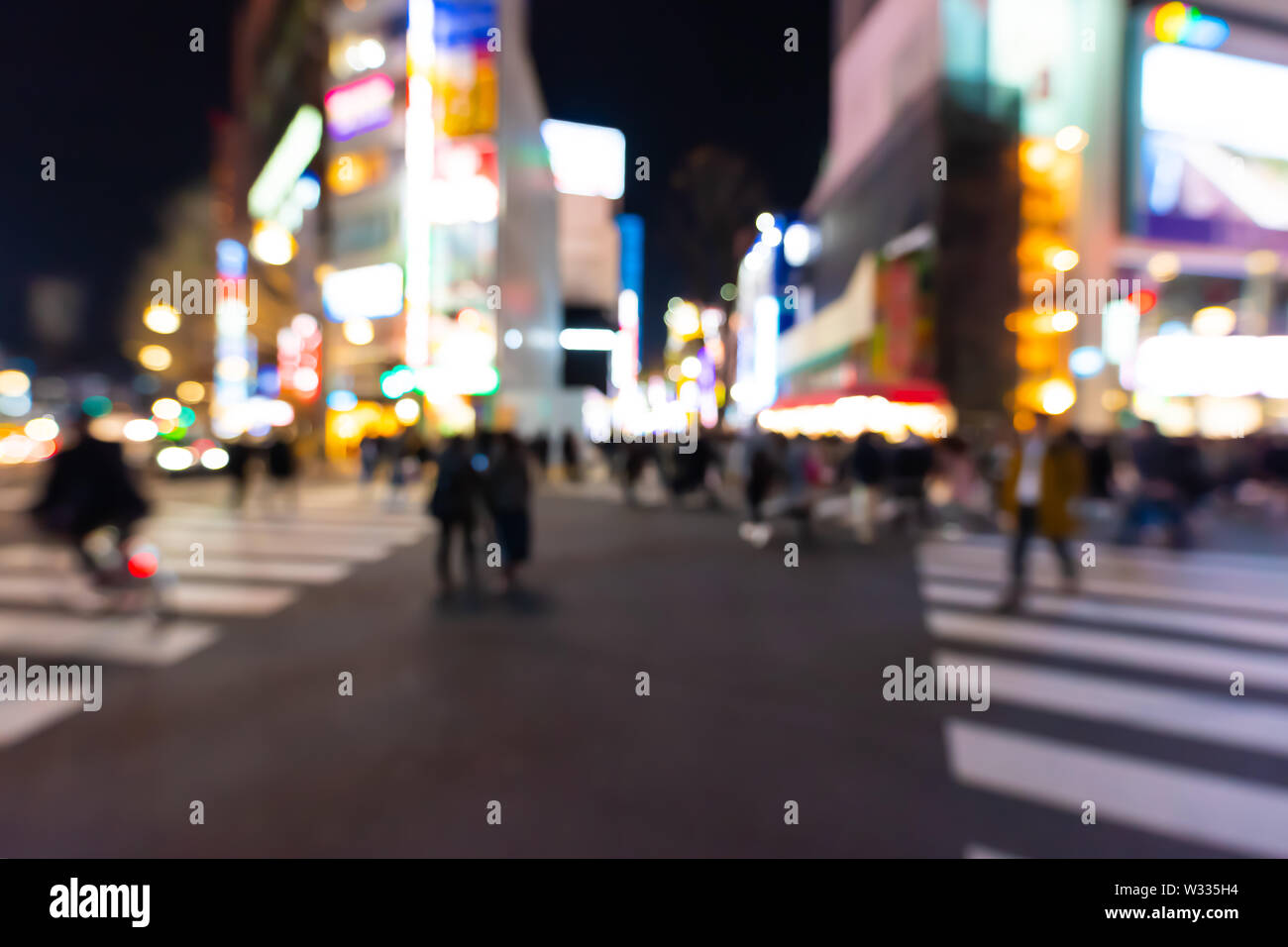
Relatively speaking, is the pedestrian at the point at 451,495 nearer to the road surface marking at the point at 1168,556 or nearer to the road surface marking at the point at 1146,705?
the road surface marking at the point at 1146,705

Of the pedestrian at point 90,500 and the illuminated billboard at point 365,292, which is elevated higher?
the illuminated billboard at point 365,292

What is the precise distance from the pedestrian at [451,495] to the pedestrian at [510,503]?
0.80ft

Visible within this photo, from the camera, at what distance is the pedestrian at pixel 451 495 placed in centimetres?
768

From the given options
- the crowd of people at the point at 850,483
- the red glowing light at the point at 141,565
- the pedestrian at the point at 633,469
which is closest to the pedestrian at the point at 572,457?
the crowd of people at the point at 850,483

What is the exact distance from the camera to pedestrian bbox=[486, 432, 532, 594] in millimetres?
7949

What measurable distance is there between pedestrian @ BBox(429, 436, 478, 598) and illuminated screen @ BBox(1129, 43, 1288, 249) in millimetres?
30204

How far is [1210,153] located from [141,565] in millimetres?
37174

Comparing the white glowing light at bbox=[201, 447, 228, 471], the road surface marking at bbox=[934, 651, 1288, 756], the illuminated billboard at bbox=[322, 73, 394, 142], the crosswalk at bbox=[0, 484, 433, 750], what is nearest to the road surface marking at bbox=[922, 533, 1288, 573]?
the road surface marking at bbox=[934, 651, 1288, 756]

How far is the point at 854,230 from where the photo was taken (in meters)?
40.8

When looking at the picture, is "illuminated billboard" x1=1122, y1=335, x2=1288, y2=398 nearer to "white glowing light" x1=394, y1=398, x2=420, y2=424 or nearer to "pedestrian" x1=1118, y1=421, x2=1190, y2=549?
"pedestrian" x1=1118, y1=421, x2=1190, y2=549

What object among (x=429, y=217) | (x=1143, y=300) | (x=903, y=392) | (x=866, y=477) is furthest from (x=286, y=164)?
(x=866, y=477)
